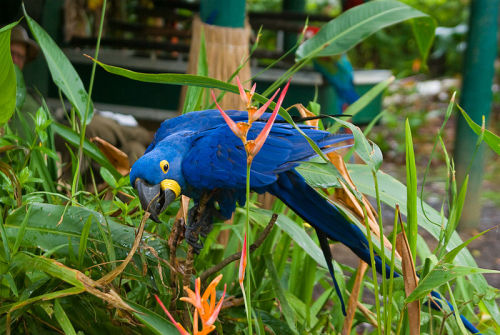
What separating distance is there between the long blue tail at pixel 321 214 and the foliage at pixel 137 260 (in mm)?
19

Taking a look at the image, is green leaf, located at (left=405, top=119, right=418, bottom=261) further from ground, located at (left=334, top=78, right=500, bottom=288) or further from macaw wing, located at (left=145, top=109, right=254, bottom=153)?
ground, located at (left=334, top=78, right=500, bottom=288)

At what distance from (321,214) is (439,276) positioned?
0.22 m

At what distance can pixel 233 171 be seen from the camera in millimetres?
787

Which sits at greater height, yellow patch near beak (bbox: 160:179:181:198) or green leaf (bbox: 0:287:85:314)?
yellow patch near beak (bbox: 160:179:181:198)

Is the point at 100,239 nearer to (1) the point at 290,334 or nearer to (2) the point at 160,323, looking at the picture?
(2) the point at 160,323

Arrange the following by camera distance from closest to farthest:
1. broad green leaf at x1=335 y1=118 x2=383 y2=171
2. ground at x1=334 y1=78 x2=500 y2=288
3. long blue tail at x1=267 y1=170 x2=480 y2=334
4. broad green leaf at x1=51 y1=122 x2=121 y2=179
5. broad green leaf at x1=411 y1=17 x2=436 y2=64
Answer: broad green leaf at x1=335 y1=118 x2=383 y2=171, long blue tail at x1=267 y1=170 x2=480 y2=334, broad green leaf at x1=51 y1=122 x2=121 y2=179, broad green leaf at x1=411 y1=17 x2=436 y2=64, ground at x1=334 y1=78 x2=500 y2=288

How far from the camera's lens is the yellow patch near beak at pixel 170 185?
756 millimetres

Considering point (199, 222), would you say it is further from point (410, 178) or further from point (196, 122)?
point (410, 178)

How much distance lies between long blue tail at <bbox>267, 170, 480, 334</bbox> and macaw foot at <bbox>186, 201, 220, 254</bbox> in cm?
12

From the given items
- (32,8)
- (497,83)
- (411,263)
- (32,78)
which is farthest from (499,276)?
(497,83)

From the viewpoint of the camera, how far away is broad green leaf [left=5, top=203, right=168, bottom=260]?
2.55ft

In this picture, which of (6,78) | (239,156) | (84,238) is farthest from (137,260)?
(6,78)

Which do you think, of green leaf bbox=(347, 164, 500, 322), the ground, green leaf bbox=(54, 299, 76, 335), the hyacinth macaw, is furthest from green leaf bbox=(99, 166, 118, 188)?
the ground

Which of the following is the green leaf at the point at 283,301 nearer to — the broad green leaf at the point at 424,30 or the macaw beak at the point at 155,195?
the macaw beak at the point at 155,195
